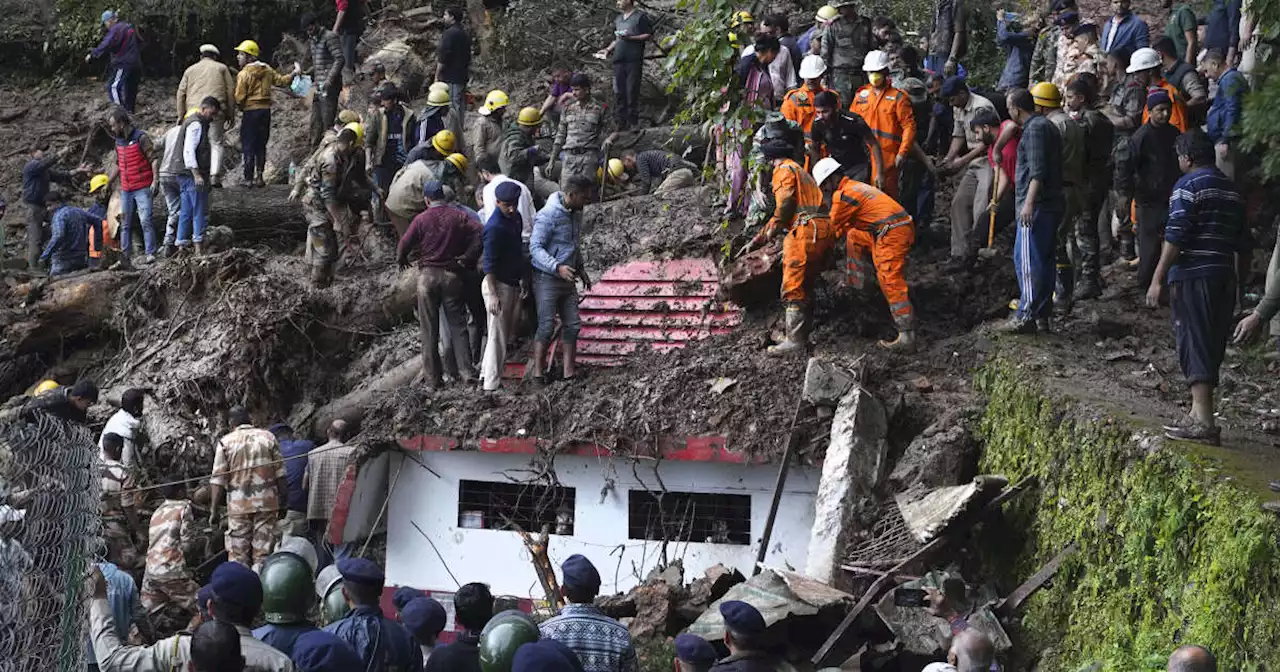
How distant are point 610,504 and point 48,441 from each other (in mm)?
7297

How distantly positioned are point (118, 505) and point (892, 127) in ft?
26.9

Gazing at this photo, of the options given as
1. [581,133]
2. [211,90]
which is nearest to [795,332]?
[581,133]

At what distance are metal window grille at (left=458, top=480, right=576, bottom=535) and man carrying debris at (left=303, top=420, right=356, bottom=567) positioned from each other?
1.07 m

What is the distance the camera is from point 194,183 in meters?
18.5

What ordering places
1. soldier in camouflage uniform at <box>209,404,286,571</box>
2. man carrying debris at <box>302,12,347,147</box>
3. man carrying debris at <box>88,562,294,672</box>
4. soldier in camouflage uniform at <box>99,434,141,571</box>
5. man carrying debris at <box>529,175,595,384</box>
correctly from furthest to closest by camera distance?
man carrying debris at <box>302,12,347,147</box> < soldier in camouflage uniform at <box>99,434,141,571</box> < man carrying debris at <box>529,175,595,384</box> < soldier in camouflage uniform at <box>209,404,286,571</box> < man carrying debris at <box>88,562,294,672</box>

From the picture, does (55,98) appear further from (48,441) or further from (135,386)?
(48,441)

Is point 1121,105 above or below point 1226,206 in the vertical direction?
above

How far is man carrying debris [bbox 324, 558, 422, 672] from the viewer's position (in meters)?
7.25

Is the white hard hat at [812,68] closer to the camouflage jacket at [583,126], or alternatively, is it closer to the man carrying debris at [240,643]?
the camouflage jacket at [583,126]

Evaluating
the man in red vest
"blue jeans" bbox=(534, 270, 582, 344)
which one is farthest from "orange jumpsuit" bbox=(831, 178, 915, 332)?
the man in red vest

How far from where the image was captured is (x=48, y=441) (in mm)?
6465

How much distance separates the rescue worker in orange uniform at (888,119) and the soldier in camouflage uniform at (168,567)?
7.09 metres

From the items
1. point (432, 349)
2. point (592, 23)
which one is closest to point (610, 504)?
point (432, 349)

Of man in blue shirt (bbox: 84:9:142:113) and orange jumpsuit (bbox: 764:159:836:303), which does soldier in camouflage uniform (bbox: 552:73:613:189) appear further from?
man in blue shirt (bbox: 84:9:142:113)
